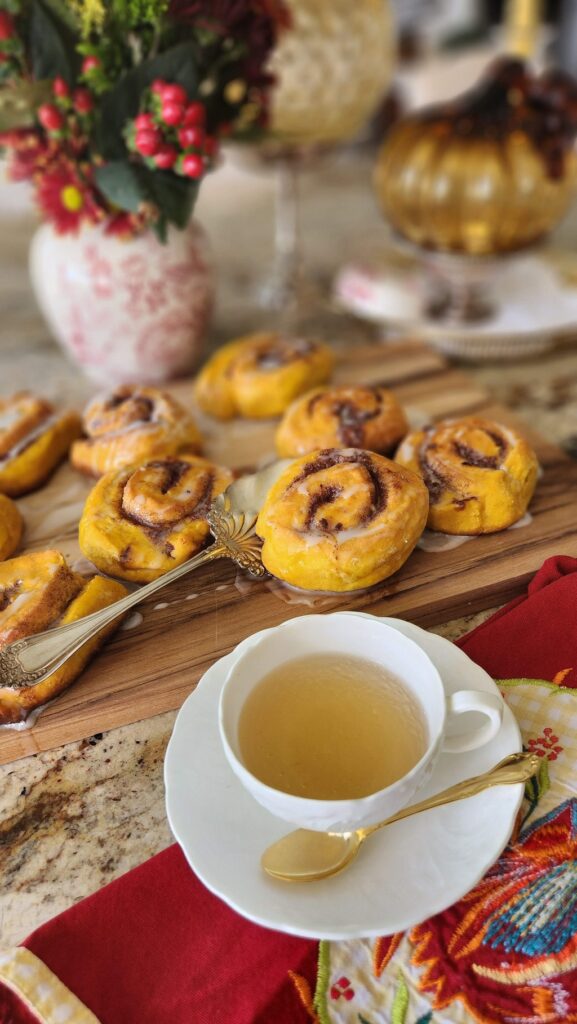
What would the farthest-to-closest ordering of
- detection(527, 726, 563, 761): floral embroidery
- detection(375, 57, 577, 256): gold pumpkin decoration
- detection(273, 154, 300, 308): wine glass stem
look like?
detection(273, 154, 300, 308): wine glass stem → detection(375, 57, 577, 256): gold pumpkin decoration → detection(527, 726, 563, 761): floral embroidery

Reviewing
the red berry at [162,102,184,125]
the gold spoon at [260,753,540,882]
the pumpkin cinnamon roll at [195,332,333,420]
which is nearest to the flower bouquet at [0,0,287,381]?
the red berry at [162,102,184,125]

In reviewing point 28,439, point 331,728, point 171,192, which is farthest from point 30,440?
point 331,728

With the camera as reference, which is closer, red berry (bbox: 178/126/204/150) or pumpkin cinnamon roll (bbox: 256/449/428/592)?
pumpkin cinnamon roll (bbox: 256/449/428/592)

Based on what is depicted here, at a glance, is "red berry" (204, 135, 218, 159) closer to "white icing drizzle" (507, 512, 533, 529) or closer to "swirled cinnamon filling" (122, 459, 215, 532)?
"swirled cinnamon filling" (122, 459, 215, 532)

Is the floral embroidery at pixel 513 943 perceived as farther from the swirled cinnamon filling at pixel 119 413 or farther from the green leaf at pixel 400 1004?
the swirled cinnamon filling at pixel 119 413

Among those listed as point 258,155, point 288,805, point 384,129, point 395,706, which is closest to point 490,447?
point 395,706

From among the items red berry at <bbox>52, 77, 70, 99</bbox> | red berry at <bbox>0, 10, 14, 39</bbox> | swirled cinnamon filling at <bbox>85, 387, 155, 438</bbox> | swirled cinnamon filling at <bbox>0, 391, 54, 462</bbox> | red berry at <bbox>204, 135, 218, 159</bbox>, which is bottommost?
swirled cinnamon filling at <bbox>85, 387, 155, 438</bbox>

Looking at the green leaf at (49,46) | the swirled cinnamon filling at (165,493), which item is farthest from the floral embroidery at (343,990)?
the green leaf at (49,46)
